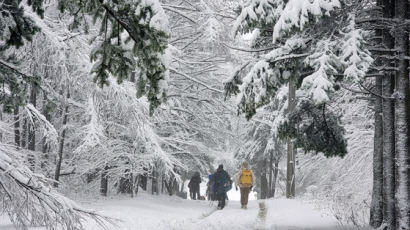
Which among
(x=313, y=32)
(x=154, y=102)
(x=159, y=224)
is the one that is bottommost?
(x=159, y=224)

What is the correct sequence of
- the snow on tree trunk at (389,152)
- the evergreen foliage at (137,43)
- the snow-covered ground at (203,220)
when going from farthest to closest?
1. the snow-covered ground at (203,220)
2. the snow on tree trunk at (389,152)
3. the evergreen foliage at (137,43)

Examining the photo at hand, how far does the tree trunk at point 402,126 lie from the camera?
8.15 metres

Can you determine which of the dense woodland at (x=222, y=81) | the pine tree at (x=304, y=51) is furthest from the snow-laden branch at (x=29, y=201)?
the pine tree at (x=304, y=51)

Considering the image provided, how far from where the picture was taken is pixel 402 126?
821cm

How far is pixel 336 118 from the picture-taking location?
32.9ft

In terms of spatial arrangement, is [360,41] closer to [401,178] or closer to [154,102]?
[401,178]

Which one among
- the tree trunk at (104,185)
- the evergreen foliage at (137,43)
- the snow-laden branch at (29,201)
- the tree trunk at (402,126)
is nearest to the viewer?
the evergreen foliage at (137,43)

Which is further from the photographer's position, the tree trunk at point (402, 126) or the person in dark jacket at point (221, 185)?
the person in dark jacket at point (221, 185)

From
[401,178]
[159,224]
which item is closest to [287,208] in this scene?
[159,224]

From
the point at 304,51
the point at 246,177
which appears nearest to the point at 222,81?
the point at 304,51

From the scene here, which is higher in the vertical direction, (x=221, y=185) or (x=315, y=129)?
(x=315, y=129)

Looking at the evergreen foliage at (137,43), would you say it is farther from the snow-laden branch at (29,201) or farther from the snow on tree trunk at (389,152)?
the snow on tree trunk at (389,152)

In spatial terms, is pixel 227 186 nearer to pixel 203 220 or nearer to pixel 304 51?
pixel 203 220

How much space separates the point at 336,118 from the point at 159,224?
5.09m
